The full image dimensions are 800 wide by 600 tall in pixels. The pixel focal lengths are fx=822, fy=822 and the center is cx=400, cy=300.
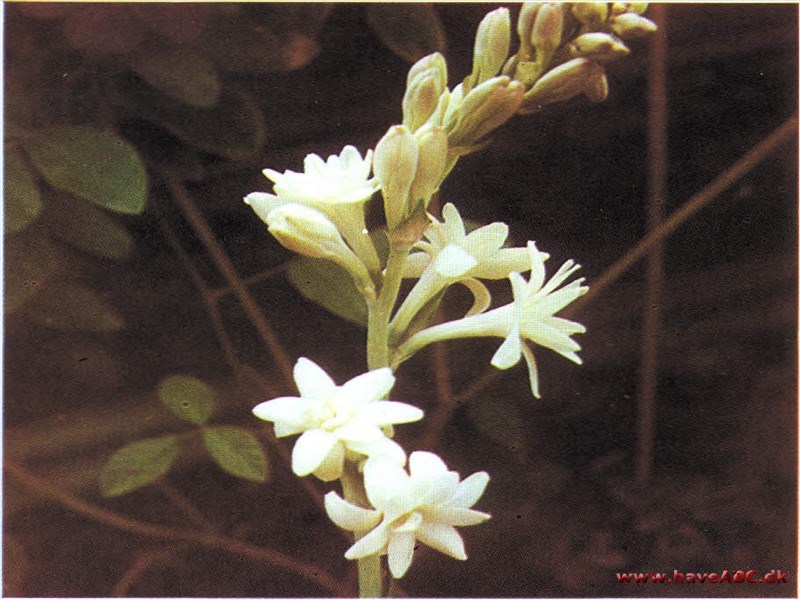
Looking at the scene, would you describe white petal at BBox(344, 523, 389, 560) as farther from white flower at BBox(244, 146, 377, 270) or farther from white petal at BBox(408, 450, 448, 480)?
white flower at BBox(244, 146, 377, 270)

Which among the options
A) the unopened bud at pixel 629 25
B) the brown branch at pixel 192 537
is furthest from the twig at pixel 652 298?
the brown branch at pixel 192 537

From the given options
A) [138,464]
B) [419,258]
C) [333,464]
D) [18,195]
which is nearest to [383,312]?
[419,258]

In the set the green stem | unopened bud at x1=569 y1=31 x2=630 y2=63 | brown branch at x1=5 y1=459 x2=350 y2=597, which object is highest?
unopened bud at x1=569 y1=31 x2=630 y2=63

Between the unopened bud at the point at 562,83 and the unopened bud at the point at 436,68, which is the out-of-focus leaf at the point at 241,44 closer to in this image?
the unopened bud at the point at 436,68

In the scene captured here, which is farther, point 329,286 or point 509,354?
point 329,286

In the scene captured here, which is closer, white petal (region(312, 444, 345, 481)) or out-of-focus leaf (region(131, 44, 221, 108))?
white petal (region(312, 444, 345, 481))

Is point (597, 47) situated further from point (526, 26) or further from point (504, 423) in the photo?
point (504, 423)

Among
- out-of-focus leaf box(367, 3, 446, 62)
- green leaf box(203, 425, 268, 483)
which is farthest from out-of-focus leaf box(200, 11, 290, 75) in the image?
green leaf box(203, 425, 268, 483)
